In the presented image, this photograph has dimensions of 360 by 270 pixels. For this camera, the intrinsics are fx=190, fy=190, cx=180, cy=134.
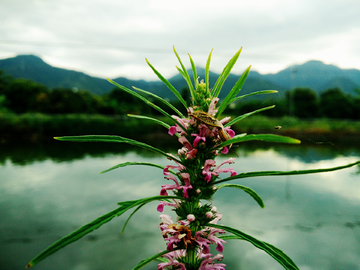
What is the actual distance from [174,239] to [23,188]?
377 cm

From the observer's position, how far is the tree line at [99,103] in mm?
5117

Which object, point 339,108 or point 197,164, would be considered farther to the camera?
point 339,108

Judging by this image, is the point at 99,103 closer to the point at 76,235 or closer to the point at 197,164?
the point at 197,164

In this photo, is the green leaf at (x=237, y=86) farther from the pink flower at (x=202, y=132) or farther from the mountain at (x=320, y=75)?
the mountain at (x=320, y=75)

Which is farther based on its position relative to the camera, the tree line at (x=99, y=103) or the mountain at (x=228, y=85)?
the tree line at (x=99, y=103)

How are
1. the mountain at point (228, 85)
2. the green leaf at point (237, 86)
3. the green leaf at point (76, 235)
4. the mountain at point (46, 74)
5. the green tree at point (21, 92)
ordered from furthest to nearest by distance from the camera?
1. the mountain at point (46, 74)
2. the green tree at point (21, 92)
3. the mountain at point (228, 85)
4. the green leaf at point (237, 86)
5. the green leaf at point (76, 235)

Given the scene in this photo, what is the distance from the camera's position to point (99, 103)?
10234 mm

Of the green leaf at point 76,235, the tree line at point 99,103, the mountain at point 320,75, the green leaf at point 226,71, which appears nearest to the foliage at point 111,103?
the tree line at point 99,103

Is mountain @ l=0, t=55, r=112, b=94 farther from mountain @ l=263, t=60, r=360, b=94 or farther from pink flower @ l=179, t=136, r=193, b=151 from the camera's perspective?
pink flower @ l=179, t=136, r=193, b=151

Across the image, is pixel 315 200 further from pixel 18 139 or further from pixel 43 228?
pixel 18 139

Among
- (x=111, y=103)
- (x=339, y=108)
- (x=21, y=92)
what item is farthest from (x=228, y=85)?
(x=21, y=92)

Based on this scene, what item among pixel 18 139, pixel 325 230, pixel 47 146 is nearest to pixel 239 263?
pixel 325 230

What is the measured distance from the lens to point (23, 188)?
3109mm

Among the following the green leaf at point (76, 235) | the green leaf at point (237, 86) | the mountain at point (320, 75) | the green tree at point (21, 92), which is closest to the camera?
the green leaf at point (76, 235)
